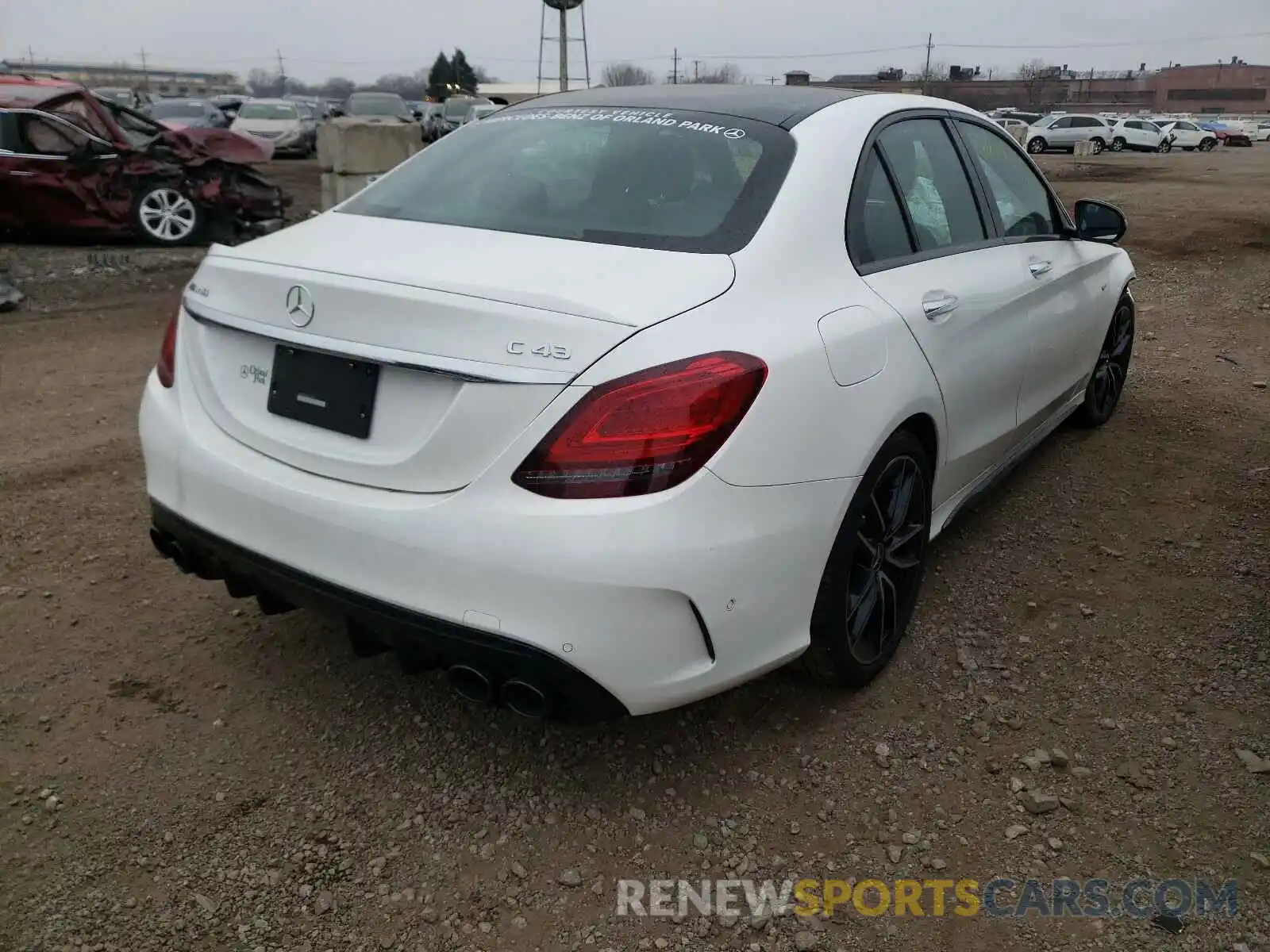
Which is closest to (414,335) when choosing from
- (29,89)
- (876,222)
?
Result: (876,222)

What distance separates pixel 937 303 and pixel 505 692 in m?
1.65

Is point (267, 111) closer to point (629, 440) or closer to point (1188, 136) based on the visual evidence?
point (629, 440)

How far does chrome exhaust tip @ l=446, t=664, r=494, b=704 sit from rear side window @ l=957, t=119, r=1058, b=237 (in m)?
2.56

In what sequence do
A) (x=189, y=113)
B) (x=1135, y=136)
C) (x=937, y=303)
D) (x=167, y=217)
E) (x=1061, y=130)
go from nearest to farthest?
1. (x=937, y=303)
2. (x=167, y=217)
3. (x=189, y=113)
4. (x=1061, y=130)
5. (x=1135, y=136)

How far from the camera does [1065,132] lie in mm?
39125

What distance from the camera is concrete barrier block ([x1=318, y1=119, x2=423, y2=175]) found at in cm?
938

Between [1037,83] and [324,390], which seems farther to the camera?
[1037,83]

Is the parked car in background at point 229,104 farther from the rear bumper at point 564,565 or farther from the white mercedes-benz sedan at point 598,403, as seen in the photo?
the rear bumper at point 564,565

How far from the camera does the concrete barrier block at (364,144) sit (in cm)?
938

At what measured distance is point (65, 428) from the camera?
5.00 meters

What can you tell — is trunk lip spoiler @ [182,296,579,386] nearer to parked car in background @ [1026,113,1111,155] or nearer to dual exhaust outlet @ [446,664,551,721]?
dual exhaust outlet @ [446,664,551,721]

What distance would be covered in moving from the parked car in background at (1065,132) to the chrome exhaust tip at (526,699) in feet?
137

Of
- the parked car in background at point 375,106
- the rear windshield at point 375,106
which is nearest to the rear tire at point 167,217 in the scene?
the parked car in background at point 375,106

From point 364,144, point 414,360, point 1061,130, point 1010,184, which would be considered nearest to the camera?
point 414,360
